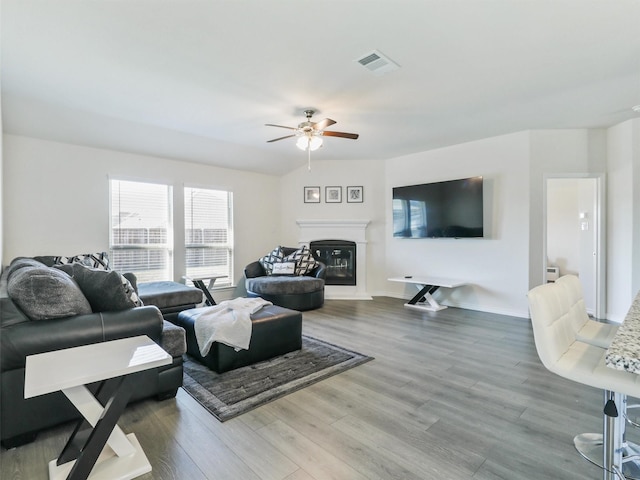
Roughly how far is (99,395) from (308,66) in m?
2.79

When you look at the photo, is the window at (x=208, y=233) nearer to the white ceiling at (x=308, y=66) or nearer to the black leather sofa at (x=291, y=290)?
the black leather sofa at (x=291, y=290)

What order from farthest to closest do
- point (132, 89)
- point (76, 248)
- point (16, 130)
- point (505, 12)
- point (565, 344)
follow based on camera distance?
point (76, 248) < point (16, 130) < point (132, 89) < point (505, 12) < point (565, 344)

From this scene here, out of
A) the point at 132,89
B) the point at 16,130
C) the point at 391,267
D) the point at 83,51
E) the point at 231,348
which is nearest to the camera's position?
the point at 83,51

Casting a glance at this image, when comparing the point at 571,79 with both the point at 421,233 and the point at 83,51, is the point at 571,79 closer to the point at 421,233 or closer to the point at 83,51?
the point at 421,233

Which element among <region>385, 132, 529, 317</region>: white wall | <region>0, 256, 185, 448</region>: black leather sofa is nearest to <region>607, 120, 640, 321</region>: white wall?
<region>385, 132, 529, 317</region>: white wall

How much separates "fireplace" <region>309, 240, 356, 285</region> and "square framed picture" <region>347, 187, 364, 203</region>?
2.69ft

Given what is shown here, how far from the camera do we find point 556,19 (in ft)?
7.20

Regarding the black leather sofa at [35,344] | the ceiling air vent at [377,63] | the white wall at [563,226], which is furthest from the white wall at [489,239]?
the black leather sofa at [35,344]

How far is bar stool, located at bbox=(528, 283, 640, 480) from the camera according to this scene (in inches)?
52.5

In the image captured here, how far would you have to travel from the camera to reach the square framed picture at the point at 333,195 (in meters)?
6.34

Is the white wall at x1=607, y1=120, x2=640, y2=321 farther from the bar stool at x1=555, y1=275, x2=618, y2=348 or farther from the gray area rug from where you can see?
the gray area rug

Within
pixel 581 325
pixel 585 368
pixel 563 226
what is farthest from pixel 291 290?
pixel 563 226

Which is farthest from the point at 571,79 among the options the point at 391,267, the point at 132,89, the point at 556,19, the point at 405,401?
the point at 132,89

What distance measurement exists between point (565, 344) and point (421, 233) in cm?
402
